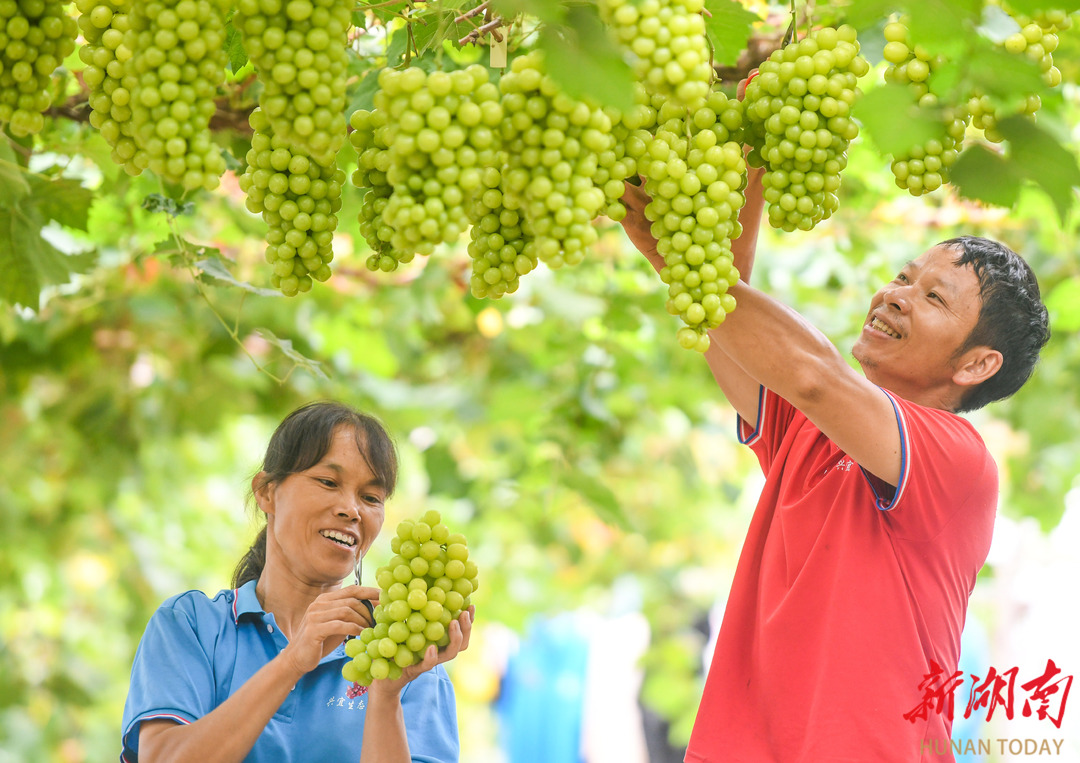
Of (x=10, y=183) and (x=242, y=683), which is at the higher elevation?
(x=10, y=183)

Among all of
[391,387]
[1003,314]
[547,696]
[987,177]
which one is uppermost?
[391,387]

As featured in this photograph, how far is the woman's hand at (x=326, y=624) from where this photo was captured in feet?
4.01

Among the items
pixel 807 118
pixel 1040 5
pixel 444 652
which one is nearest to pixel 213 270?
pixel 444 652

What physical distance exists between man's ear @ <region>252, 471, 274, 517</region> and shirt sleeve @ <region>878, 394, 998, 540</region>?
36.9 inches

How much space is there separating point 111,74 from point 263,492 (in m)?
0.87

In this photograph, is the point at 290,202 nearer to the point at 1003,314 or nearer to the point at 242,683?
the point at 242,683

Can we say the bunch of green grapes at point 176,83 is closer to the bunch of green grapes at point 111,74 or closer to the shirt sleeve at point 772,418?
the bunch of green grapes at point 111,74

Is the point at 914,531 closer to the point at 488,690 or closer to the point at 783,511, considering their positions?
the point at 783,511

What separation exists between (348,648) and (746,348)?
1.95 feet

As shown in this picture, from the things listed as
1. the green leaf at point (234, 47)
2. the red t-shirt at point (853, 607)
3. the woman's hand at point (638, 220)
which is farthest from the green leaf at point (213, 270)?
the red t-shirt at point (853, 607)

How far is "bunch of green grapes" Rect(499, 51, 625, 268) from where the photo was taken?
2.54 feet

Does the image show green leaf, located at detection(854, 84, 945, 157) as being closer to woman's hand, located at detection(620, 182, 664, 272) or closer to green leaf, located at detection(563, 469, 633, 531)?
woman's hand, located at detection(620, 182, 664, 272)

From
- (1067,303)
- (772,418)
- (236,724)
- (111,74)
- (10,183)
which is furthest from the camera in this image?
(1067,303)

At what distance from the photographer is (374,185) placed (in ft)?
2.96
